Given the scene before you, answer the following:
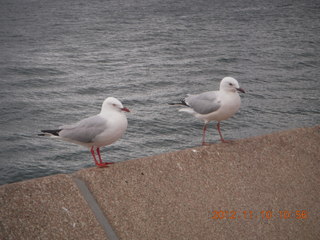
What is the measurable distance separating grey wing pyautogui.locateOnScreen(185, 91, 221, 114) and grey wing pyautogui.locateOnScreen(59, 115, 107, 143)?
162cm

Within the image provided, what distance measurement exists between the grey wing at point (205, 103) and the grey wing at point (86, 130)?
1.62 meters

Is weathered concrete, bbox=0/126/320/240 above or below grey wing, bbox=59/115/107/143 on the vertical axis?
below

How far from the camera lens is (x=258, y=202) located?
376cm

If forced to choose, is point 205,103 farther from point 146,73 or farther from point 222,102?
point 146,73

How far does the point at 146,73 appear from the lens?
17.7 meters

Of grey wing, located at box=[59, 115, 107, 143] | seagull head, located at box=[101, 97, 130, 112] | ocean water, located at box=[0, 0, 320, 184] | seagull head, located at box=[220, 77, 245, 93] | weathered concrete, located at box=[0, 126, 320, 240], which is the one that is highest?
seagull head, located at box=[101, 97, 130, 112]

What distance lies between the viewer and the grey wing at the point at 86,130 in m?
4.49

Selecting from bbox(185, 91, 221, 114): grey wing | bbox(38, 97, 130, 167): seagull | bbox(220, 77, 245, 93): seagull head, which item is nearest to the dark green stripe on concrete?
bbox(38, 97, 130, 167): seagull

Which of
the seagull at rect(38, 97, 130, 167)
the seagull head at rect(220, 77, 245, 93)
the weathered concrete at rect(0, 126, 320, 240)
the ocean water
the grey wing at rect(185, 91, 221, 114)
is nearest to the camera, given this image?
the weathered concrete at rect(0, 126, 320, 240)

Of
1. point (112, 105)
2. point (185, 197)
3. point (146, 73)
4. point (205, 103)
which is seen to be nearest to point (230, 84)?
→ point (205, 103)

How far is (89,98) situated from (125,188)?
11.9m

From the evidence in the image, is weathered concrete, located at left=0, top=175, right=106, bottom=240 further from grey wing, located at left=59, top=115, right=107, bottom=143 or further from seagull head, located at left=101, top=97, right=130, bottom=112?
seagull head, located at left=101, top=97, right=130, bottom=112

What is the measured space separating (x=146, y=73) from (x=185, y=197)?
14254 millimetres

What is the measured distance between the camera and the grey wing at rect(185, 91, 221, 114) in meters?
5.52
